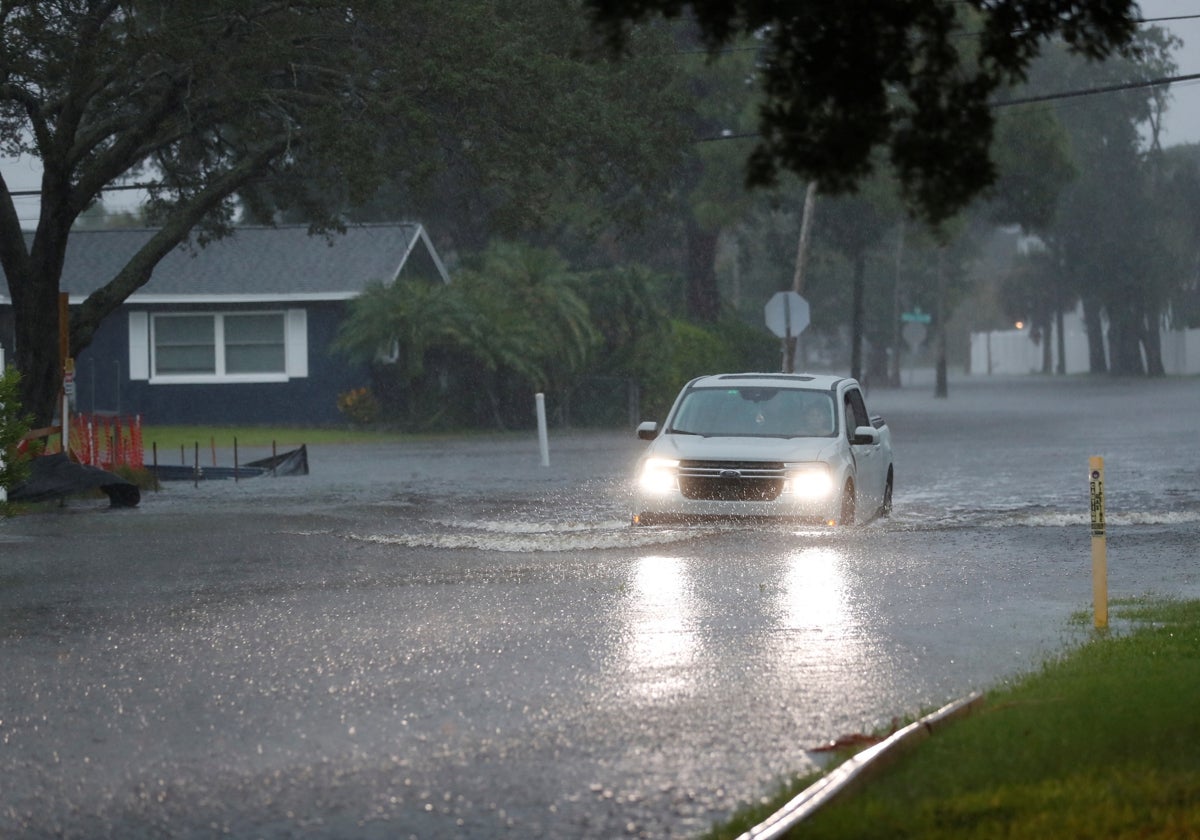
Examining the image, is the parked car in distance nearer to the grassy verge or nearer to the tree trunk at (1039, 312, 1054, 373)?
the grassy verge

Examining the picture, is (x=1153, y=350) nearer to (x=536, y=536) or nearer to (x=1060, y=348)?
(x=1060, y=348)

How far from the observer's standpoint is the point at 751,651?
33.8ft

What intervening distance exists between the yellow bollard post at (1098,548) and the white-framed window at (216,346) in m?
36.1

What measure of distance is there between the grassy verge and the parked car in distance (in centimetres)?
784

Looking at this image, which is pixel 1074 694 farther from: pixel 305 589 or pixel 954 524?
pixel 954 524

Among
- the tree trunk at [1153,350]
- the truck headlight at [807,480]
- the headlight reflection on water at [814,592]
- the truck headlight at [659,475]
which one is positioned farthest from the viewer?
the tree trunk at [1153,350]

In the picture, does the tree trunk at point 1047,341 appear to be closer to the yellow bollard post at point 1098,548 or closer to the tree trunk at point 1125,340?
the tree trunk at point 1125,340

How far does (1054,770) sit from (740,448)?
1052cm

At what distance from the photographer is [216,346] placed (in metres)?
46.2

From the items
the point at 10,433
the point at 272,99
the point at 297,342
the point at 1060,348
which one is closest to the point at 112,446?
the point at 272,99

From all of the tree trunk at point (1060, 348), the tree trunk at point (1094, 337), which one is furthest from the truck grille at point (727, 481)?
the tree trunk at point (1060, 348)

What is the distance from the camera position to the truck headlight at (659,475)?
57.0ft

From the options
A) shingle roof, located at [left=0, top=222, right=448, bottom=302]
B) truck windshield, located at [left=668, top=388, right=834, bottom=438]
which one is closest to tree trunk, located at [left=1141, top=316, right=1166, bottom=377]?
shingle roof, located at [left=0, top=222, right=448, bottom=302]

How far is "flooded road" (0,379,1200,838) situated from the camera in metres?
6.98
